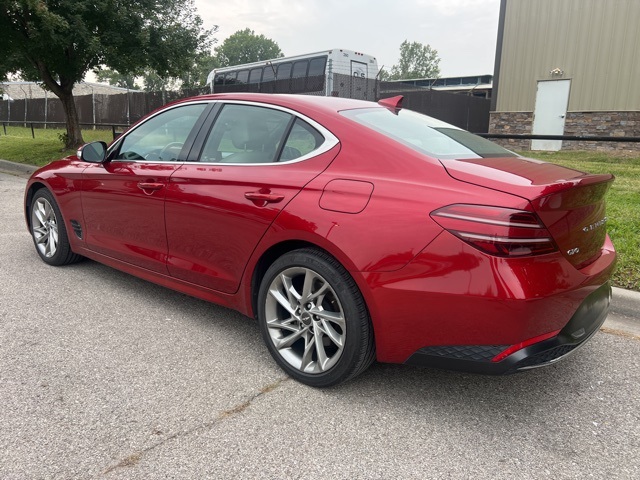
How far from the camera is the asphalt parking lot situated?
7.09 feet

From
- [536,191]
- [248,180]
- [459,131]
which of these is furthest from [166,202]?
[536,191]

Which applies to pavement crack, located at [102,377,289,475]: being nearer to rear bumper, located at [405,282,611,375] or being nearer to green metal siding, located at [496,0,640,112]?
rear bumper, located at [405,282,611,375]

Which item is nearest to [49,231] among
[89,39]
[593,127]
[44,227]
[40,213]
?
[44,227]

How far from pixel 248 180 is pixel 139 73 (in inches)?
548

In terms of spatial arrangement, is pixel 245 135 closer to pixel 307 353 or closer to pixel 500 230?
pixel 307 353

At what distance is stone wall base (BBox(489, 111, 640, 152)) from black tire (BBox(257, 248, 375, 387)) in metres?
15.2

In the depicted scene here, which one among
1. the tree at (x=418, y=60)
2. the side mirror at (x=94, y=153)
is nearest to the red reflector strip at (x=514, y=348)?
the side mirror at (x=94, y=153)

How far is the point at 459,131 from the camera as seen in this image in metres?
3.39

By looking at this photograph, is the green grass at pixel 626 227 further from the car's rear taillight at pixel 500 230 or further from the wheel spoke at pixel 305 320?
the wheel spoke at pixel 305 320

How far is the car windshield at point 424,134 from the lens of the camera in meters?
2.75

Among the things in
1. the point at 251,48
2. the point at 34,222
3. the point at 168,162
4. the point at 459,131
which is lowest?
the point at 34,222

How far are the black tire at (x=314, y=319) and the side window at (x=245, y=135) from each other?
0.72 m

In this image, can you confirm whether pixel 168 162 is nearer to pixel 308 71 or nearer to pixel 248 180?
pixel 248 180

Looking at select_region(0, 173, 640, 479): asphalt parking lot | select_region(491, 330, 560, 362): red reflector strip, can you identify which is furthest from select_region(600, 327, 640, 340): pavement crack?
select_region(491, 330, 560, 362): red reflector strip
